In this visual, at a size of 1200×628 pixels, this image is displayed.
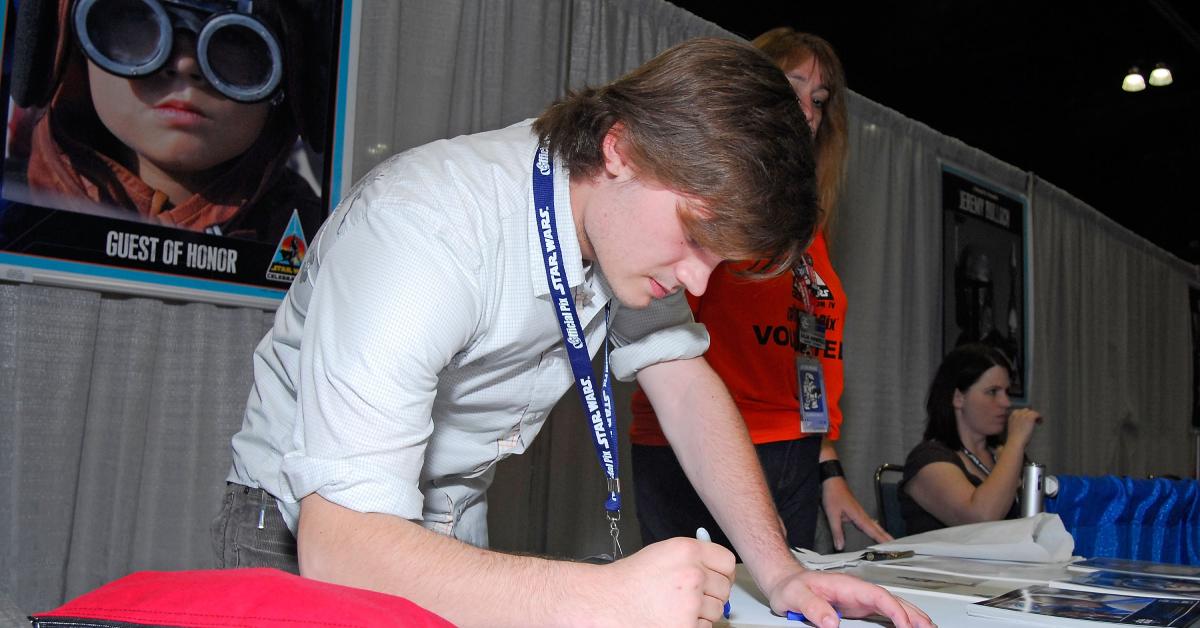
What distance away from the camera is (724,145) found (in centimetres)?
95

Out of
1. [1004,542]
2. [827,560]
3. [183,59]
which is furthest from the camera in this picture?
[183,59]

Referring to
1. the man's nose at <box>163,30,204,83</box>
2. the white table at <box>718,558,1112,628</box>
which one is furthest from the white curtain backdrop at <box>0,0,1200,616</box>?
the white table at <box>718,558,1112,628</box>

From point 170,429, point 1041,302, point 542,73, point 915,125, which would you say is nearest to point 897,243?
point 915,125

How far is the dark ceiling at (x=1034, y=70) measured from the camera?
4.42 meters

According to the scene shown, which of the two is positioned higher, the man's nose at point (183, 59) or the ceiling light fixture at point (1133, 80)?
the ceiling light fixture at point (1133, 80)

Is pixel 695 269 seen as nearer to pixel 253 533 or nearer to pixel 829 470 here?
pixel 253 533

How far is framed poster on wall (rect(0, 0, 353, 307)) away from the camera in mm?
1787

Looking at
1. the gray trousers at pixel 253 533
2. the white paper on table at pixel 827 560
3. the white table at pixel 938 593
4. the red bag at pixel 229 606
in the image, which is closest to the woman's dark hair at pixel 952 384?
the white table at pixel 938 593

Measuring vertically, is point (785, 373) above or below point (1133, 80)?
below

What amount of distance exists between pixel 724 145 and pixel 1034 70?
5.11 meters

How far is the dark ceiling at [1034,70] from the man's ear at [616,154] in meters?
2.94

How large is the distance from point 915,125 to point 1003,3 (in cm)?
96

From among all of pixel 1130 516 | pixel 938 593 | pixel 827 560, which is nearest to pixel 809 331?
pixel 827 560

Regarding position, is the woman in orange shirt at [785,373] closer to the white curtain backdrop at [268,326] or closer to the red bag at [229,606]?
the white curtain backdrop at [268,326]
